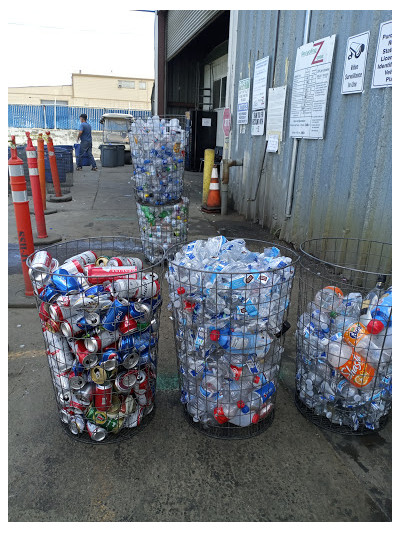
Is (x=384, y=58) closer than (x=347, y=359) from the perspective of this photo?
No

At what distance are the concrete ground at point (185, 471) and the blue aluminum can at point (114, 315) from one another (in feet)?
2.37

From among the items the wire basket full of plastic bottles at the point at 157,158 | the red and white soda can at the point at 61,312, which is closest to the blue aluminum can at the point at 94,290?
the red and white soda can at the point at 61,312

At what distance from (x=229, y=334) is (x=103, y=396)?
767 mm

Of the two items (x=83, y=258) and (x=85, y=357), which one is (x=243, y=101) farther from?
(x=85, y=357)

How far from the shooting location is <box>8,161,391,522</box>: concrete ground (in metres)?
1.72

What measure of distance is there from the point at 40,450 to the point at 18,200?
2.48m

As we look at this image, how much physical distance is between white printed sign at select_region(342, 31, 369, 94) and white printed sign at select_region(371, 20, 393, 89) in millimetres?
199

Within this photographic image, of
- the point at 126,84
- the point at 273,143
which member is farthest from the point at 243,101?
the point at 126,84

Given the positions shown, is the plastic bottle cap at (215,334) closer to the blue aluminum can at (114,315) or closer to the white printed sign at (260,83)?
the blue aluminum can at (114,315)

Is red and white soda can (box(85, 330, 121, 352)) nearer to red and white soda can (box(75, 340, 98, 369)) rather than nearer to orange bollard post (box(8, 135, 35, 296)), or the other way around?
red and white soda can (box(75, 340, 98, 369))

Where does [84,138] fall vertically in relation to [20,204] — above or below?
above

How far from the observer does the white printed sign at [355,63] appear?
149 inches

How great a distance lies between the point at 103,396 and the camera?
2.03m

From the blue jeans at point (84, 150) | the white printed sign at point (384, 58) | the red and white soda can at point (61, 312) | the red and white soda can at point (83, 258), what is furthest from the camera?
the blue jeans at point (84, 150)
